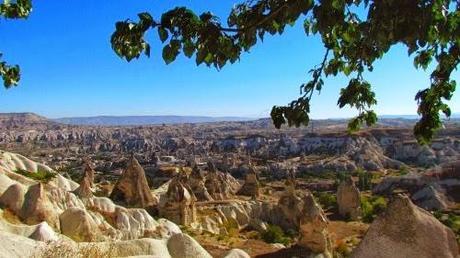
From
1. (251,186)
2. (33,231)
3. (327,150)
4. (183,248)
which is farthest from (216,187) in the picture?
(327,150)

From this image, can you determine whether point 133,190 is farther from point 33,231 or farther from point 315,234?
point 33,231

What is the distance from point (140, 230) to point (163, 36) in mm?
24818

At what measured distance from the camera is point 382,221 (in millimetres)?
10117

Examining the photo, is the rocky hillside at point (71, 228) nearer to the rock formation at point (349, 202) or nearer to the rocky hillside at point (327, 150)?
the rock formation at point (349, 202)

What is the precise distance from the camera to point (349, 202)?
158 feet

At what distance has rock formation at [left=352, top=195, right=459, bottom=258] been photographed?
32.1 feet

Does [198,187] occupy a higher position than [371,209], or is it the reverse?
[198,187]

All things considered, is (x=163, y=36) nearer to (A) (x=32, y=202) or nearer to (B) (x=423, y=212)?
(B) (x=423, y=212)

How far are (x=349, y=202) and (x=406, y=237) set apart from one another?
39.2 m

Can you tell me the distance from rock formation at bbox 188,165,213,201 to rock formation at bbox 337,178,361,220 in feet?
39.9

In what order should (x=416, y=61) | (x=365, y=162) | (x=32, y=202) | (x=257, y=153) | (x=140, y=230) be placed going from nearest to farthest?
(x=416, y=61), (x=32, y=202), (x=140, y=230), (x=365, y=162), (x=257, y=153)

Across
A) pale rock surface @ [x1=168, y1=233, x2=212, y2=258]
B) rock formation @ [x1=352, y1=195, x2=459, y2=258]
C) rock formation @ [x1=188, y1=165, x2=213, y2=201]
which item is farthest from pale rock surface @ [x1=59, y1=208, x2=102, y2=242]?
rock formation @ [x1=188, y1=165, x2=213, y2=201]

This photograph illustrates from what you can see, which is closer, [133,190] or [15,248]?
[15,248]

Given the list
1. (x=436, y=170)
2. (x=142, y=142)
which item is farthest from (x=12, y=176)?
(x=142, y=142)
